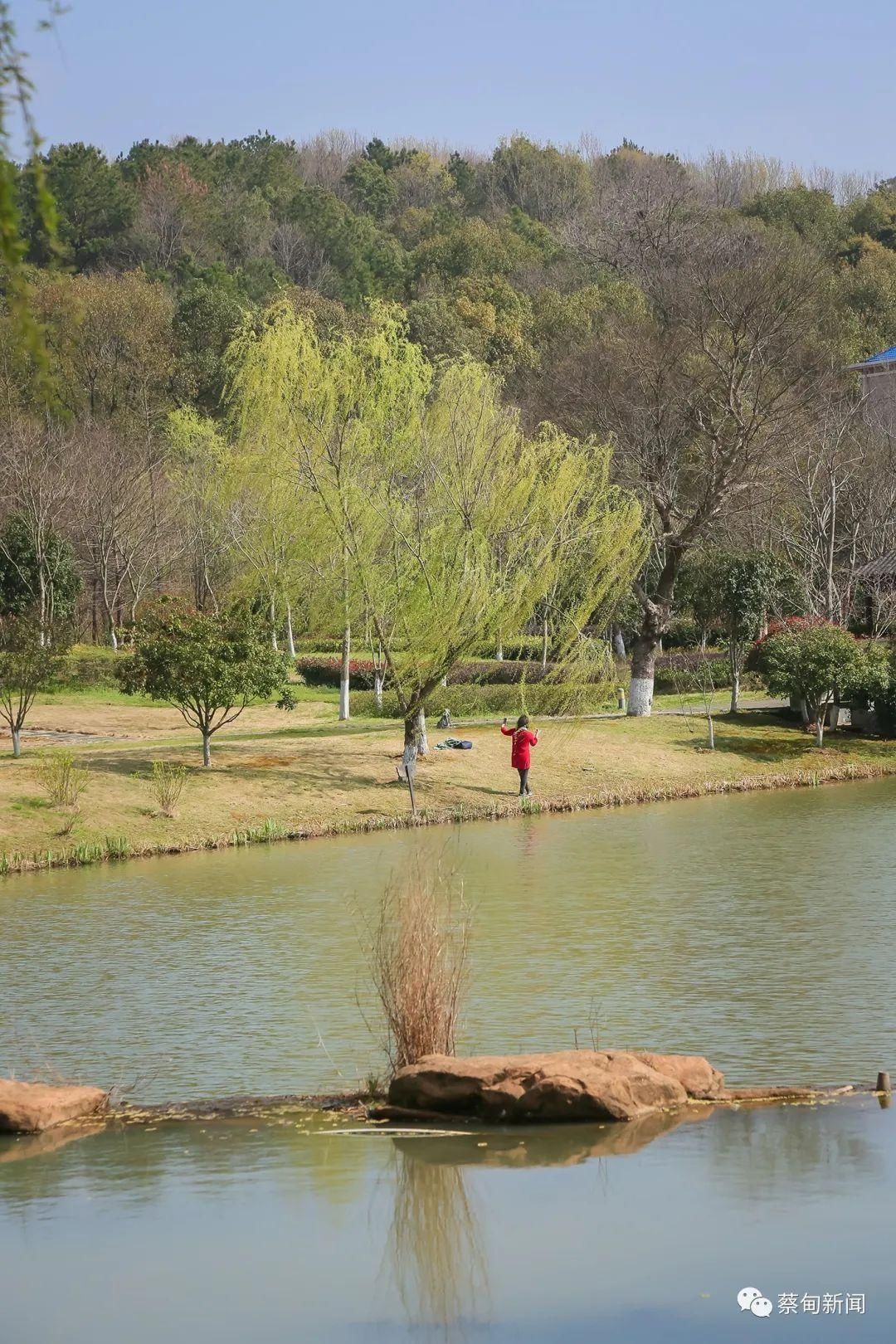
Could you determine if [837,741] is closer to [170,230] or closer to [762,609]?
[762,609]

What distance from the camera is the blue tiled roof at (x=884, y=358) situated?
64625 mm

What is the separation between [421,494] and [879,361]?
3873 centimetres

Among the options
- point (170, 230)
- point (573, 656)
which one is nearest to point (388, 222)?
point (170, 230)

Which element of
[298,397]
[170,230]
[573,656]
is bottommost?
[573,656]

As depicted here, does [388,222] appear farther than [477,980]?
Yes

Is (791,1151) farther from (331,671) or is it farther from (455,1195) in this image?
(331,671)

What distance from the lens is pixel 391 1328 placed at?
278 inches

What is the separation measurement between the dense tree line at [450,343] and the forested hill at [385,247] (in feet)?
0.64

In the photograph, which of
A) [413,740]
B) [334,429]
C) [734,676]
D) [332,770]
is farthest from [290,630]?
[413,740]

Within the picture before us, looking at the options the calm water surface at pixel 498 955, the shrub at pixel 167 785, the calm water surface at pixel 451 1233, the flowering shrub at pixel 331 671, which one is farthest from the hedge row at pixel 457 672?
the calm water surface at pixel 451 1233

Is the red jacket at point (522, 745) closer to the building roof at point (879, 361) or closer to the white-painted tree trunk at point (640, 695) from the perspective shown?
the white-painted tree trunk at point (640, 695)

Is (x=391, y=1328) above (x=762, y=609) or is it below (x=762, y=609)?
below

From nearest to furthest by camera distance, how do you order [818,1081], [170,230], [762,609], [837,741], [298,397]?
[818,1081] → [298,397] → [837,741] → [762,609] → [170,230]

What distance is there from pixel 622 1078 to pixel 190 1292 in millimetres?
3099
